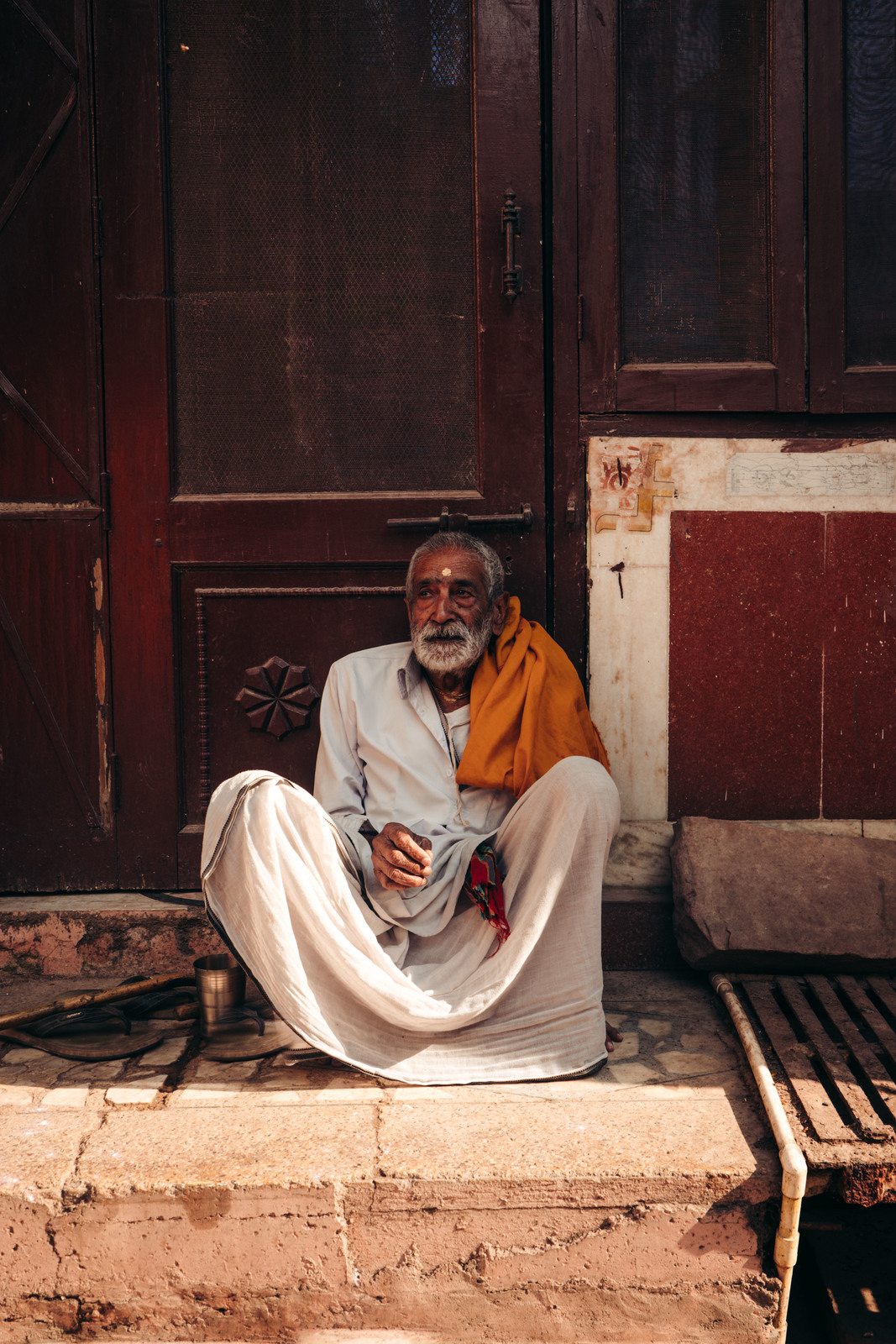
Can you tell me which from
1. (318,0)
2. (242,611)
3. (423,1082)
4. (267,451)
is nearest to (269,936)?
(423,1082)

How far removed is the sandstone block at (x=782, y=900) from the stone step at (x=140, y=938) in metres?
0.14

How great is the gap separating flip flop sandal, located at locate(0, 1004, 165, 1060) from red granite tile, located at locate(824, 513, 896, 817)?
2.11 metres

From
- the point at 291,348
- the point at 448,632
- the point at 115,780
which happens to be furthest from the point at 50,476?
the point at 448,632

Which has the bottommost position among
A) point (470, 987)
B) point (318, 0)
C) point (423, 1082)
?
point (423, 1082)

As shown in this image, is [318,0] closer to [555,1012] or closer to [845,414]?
[845,414]

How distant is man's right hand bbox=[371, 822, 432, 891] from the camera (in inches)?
95.0

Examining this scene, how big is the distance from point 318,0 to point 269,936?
2.74 m

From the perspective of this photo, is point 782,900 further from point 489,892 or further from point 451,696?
point 451,696

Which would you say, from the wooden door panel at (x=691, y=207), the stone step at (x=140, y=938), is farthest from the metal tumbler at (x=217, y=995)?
the wooden door panel at (x=691, y=207)

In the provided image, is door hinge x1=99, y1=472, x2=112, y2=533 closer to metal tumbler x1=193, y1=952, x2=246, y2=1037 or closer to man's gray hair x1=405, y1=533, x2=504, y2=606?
man's gray hair x1=405, y1=533, x2=504, y2=606

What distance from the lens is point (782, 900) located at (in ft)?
9.34

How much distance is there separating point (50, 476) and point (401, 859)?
1709 mm

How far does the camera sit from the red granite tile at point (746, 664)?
3.12m

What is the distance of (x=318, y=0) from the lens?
3.08 m
